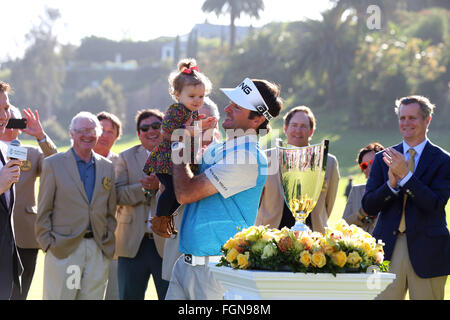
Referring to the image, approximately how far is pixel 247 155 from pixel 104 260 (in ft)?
9.46

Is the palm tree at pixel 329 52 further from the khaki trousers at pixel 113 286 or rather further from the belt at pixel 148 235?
the belt at pixel 148 235

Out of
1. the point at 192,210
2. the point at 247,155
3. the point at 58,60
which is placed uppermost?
the point at 247,155

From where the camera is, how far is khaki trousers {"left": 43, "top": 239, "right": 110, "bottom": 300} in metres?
6.29

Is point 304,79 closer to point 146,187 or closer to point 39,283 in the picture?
point 39,283

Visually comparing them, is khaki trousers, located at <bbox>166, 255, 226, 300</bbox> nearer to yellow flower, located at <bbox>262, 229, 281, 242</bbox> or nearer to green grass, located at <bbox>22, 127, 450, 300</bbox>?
yellow flower, located at <bbox>262, 229, 281, 242</bbox>

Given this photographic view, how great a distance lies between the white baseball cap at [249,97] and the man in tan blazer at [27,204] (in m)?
3.24

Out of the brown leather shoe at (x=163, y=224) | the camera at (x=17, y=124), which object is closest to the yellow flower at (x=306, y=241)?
the brown leather shoe at (x=163, y=224)

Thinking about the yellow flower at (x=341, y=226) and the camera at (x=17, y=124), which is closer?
the yellow flower at (x=341, y=226)

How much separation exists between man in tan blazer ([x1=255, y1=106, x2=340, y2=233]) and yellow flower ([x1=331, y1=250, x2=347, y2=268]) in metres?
2.81

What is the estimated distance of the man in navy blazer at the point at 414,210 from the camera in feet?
18.1

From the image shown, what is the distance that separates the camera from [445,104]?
47406 mm

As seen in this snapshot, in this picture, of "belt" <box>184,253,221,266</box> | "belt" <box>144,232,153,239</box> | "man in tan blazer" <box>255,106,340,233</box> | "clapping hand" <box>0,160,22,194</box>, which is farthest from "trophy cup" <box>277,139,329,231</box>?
"belt" <box>144,232,153,239</box>

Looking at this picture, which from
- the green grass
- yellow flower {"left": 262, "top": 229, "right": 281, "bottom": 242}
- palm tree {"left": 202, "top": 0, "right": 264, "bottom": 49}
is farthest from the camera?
palm tree {"left": 202, "top": 0, "right": 264, "bottom": 49}

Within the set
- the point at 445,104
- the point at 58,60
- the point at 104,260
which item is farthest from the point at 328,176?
the point at 58,60
